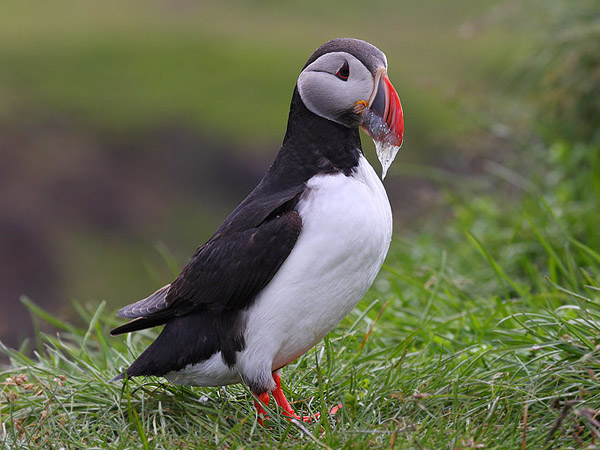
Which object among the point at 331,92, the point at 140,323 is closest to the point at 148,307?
the point at 140,323

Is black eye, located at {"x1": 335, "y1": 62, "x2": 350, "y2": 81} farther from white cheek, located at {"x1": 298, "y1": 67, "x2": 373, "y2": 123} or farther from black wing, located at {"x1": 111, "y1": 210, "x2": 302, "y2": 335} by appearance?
black wing, located at {"x1": 111, "y1": 210, "x2": 302, "y2": 335}

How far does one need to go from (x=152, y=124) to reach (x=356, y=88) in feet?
32.7

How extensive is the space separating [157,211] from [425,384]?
8350mm

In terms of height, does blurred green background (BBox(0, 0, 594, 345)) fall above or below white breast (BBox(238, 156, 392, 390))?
below

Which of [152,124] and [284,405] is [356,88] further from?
[152,124]

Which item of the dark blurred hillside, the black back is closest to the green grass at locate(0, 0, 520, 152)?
the dark blurred hillside

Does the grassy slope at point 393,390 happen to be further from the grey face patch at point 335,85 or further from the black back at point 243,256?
the grey face patch at point 335,85

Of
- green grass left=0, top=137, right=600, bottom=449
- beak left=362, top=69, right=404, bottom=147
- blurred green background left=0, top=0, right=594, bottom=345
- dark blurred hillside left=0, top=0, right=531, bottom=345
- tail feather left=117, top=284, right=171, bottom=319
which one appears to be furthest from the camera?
dark blurred hillside left=0, top=0, right=531, bottom=345

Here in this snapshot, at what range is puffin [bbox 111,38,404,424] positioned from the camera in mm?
3072

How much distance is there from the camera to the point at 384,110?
10.2 ft

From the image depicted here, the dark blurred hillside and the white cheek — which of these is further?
the dark blurred hillside

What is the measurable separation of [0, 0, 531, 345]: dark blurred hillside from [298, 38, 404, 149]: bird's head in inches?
168

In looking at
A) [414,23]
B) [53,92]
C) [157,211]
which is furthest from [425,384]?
[414,23]

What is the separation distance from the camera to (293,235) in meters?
3.07
